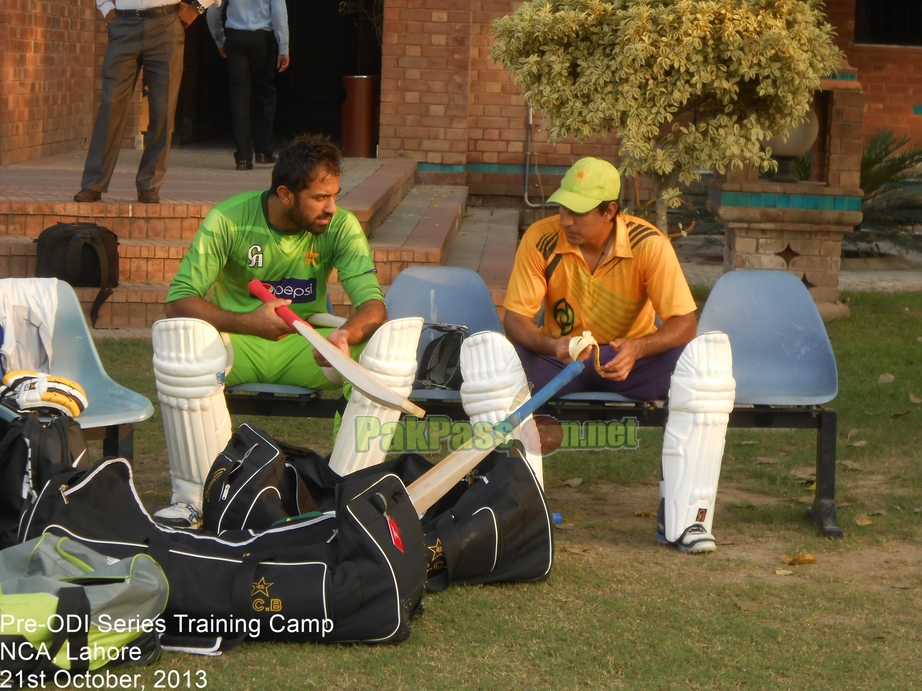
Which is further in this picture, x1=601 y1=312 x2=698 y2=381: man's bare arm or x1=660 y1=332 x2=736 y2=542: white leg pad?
x1=601 y1=312 x2=698 y2=381: man's bare arm

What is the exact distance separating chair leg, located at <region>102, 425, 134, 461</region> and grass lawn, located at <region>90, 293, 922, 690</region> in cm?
41

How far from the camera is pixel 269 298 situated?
4.43 metres

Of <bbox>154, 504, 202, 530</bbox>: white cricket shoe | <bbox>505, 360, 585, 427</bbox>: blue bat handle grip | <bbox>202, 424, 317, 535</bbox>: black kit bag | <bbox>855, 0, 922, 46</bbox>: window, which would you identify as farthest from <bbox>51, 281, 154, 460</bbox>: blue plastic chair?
<bbox>855, 0, 922, 46</bbox>: window

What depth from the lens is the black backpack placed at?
4.68 meters

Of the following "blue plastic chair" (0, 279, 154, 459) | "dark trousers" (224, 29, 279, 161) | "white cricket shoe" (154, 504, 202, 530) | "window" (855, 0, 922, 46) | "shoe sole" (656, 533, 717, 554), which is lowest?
"shoe sole" (656, 533, 717, 554)

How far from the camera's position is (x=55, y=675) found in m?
3.00

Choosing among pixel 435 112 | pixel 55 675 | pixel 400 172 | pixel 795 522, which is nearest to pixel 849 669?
pixel 795 522

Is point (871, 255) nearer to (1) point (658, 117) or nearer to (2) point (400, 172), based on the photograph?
(2) point (400, 172)

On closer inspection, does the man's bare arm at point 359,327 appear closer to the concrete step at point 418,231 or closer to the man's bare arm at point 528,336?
the man's bare arm at point 528,336

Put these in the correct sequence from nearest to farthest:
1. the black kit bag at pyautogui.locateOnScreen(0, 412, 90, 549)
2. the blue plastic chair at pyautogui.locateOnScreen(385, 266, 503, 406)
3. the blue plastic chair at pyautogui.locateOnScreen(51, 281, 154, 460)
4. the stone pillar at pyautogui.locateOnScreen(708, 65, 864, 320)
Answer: the black kit bag at pyautogui.locateOnScreen(0, 412, 90, 549) → the blue plastic chair at pyautogui.locateOnScreen(51, 281, 154, 460) → the blue plastic chair at pyautogui.locateOnScreen(385, 266, 503, 406) → the stone pillar at pyautogui.locateOnScreen(708, 65, 864, 320)

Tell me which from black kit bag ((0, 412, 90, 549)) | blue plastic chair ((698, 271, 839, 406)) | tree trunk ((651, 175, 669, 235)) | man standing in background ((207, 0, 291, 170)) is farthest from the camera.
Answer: man standing in background ((207, 0, 291, 170))

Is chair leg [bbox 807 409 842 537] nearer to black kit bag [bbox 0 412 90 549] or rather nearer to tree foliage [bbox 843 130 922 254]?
black kit bag [bbox 0 412 90 549]

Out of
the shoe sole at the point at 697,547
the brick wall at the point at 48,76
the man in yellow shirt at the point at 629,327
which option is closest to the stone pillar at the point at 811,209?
the man in yellow shirt at the point at 629,327

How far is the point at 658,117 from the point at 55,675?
15.5ft
